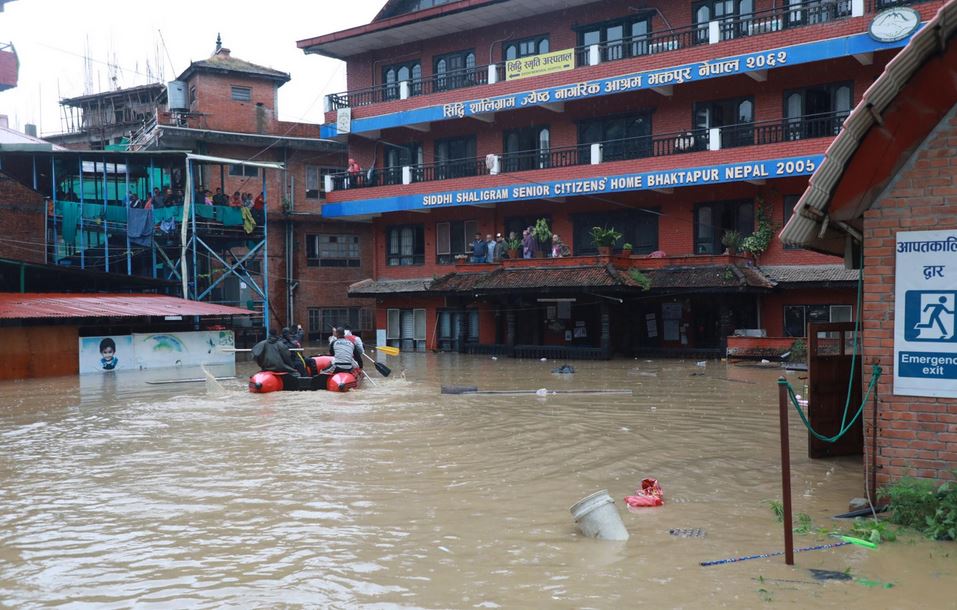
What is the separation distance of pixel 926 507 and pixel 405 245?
33301mm

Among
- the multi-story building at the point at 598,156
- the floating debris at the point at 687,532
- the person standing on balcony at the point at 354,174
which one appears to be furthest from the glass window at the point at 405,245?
the floating debris at the point at 687,532

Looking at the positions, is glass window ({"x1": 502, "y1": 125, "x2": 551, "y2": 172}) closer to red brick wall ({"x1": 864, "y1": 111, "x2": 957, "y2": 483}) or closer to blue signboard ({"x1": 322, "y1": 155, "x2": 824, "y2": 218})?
blue signboard ({"x1": 322, "y1": 155, "x2": 824, "y2": 218})

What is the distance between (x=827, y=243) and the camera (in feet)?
33.0

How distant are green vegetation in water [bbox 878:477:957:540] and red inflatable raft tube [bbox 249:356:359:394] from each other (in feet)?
46.8

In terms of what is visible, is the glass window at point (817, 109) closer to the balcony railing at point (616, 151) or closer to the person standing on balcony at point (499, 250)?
the balcony railing at point (616, 151)

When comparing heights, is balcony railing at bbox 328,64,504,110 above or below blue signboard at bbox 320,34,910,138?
above

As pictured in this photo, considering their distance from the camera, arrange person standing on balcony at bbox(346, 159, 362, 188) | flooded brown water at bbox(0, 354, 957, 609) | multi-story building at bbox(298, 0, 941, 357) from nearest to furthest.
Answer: flooded brown water at bbox(0, 354, 957, 609)
multi-story building at bbox(298, 0, 941, 357)
person standing on balcony at bbox(346, 159, 362, 188)

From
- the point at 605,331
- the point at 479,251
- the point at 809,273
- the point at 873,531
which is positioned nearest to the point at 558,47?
the point at 479,251

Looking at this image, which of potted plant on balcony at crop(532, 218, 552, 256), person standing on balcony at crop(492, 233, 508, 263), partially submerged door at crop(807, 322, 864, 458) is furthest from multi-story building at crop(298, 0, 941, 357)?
partially submerged door at crop(807, 322, 864, 458)

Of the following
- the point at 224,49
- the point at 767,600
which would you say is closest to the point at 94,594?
the point at 767,600

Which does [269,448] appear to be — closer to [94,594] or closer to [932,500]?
[94,594]

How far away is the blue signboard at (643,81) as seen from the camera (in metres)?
27.0

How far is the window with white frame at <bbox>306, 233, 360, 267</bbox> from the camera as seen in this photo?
4406cm

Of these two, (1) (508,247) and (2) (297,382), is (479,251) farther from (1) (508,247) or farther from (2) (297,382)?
(2) (297,382)
